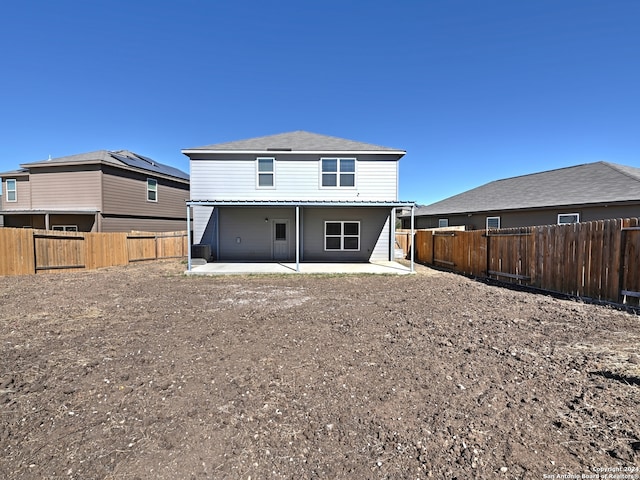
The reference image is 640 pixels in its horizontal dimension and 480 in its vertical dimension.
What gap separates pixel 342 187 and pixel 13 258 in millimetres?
13075

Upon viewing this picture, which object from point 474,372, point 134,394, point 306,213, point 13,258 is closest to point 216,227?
point 306,213

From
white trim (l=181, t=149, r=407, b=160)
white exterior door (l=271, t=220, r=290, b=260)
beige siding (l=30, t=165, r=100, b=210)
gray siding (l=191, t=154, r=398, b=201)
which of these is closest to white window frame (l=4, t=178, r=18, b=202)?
beige siding (l=30, t=165, r=100, b=210)

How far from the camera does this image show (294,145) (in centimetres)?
1509

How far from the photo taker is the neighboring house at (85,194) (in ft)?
52.1

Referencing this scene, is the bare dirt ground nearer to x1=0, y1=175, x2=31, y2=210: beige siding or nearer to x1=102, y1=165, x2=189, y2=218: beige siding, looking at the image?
x1=102, y1=165, x2=189, y2=218: beige siding

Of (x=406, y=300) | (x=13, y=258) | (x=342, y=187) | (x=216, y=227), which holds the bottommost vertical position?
(x=406, y=300)

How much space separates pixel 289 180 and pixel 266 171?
121 cm

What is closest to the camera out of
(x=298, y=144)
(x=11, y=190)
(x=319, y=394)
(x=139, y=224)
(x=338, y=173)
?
(x=319, y=394)

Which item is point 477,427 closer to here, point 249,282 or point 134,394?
point 134,394

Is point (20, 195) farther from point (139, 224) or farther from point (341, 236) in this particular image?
point (341, 236)

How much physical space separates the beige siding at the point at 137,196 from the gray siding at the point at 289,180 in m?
5.47

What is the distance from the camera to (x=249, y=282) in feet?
31.4

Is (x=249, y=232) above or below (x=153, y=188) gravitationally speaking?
below

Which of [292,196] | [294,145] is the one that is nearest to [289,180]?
Result: [292,196]
